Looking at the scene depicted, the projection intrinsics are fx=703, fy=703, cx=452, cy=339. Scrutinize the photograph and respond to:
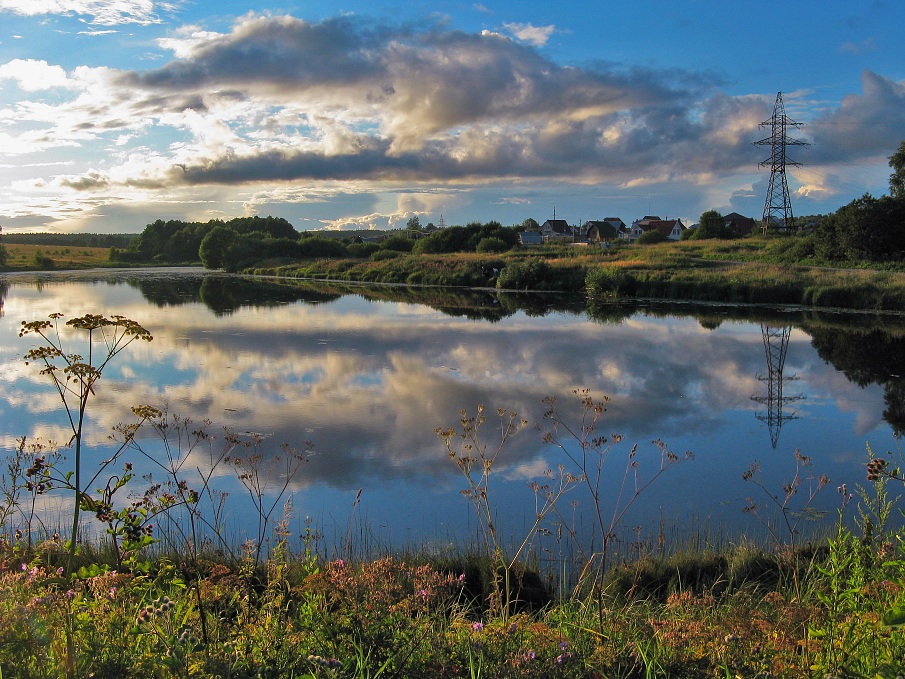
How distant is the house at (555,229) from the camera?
8294 cm

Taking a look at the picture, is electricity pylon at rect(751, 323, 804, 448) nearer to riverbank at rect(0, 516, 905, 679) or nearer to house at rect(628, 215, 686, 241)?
riverbank at rect(0, 516, 905, 679)

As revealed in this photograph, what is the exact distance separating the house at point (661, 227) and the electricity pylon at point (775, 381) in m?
54.7

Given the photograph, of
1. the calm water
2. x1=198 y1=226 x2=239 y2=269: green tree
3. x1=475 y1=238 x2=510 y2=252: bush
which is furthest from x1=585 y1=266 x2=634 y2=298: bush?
x1=198 y1=226 x2=239 y2=269: green tree

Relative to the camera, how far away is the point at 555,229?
277 ft

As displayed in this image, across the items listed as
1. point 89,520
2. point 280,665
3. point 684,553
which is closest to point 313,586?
point 280,665

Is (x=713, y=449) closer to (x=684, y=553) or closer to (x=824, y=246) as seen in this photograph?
(x=684, y=553)

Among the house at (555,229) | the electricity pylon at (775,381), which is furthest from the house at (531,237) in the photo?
the electricity pylon at (775,381)

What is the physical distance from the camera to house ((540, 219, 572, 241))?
82938 millimetres

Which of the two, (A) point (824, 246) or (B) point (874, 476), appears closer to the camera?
(B) point (874, 476)

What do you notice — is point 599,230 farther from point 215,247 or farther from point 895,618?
point 895,618

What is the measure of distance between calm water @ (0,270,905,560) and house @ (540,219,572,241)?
62.7 m

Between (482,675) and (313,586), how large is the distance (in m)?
0.68

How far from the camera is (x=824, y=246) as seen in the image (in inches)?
1174

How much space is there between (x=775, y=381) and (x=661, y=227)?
66.0 m
